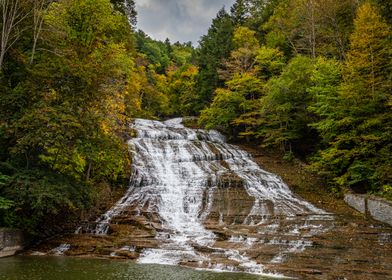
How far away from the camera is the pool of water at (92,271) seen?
959cm

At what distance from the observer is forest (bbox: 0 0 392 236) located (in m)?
13.5

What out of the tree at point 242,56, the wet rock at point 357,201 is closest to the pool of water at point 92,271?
the wet rock at point 357,201

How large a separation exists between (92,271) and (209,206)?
9.04m

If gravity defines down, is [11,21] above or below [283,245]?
above

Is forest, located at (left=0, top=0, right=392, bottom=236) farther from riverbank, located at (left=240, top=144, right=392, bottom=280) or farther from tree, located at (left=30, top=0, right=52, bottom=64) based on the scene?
riverbank, located at (left=240, top=144, right=392, bottom=280)

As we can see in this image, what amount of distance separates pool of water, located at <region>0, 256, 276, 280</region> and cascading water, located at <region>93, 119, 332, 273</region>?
3.12ft

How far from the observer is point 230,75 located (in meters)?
35.6

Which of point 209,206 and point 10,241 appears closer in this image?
point 10,241

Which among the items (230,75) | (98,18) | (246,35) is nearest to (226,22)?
(246,35)

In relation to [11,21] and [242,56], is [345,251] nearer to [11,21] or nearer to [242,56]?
[11,21]

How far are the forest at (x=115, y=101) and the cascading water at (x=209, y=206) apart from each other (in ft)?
7.15

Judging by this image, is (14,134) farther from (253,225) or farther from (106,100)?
(253,225)

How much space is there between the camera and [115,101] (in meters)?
18.2

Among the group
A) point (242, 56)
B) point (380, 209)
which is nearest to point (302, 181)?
point (380, 209)
